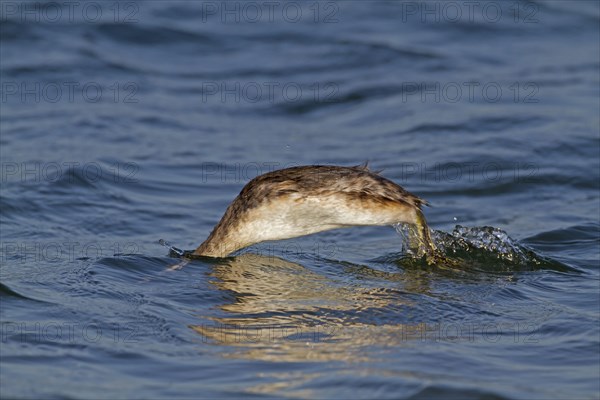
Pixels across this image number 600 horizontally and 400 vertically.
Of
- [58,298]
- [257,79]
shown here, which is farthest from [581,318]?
[257,79]

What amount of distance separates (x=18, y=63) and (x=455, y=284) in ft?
35.0

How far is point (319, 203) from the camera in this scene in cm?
883

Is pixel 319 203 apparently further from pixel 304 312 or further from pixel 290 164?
pixel 290 164

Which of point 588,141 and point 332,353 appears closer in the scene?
point 332,353

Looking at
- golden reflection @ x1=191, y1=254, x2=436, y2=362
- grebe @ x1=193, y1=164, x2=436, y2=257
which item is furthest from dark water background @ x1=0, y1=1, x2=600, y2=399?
grebe @ x1=193, y1=164, x2=436, y2=257

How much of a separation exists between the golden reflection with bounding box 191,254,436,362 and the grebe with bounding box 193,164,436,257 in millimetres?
399

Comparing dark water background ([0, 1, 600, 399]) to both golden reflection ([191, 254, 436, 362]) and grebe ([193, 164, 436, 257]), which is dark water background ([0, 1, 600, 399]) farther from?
grebe ([193, 164, 436, 257])

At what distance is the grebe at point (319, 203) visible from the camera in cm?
877

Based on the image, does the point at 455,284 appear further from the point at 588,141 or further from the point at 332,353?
the point at 588,141

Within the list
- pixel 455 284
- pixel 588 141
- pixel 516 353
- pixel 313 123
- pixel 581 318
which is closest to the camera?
pixel 516 353

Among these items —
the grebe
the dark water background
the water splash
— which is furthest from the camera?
the water splash

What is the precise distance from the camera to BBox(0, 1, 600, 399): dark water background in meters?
7.59

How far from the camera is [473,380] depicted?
23.8ft

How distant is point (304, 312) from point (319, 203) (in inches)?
34.0
